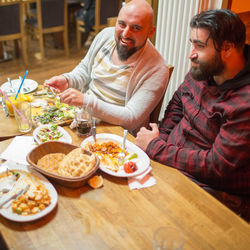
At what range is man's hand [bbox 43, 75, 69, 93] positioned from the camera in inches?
79.4

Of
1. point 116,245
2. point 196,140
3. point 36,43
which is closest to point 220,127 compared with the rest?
point 196,140

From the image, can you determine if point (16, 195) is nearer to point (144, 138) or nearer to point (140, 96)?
point (144, 138)

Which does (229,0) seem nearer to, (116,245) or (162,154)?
(162,154)

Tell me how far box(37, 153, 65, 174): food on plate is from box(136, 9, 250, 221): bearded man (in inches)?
16.4

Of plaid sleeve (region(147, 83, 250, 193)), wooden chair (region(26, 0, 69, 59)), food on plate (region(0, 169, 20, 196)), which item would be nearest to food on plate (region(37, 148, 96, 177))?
food on plate (region(0, 169, 20, 196))

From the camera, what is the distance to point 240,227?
1146 millimetres

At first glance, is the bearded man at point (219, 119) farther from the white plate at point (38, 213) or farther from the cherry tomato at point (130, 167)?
the white plate at point (38, 213)

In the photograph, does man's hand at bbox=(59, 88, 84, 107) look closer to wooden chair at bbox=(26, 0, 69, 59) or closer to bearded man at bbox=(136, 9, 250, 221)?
bearded man at bbox=(136, 9, 250, 221)

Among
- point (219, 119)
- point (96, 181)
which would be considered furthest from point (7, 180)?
point (219, 119)

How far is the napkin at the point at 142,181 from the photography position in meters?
1.32

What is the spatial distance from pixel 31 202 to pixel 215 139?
3.03 feet

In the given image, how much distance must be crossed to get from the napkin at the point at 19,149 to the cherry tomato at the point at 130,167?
1.49 ft

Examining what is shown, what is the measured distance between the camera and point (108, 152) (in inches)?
59.2

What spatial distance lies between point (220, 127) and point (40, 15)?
3.77 m
